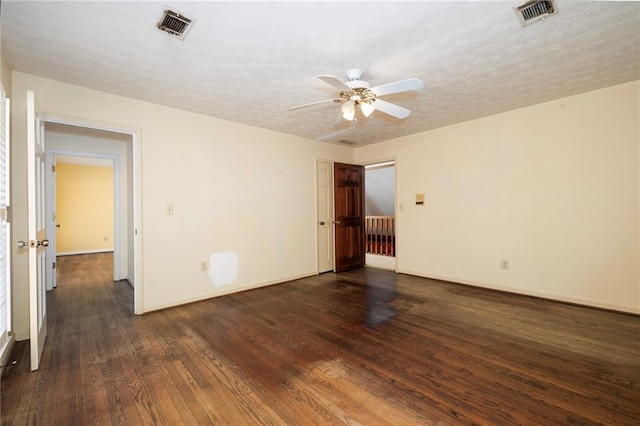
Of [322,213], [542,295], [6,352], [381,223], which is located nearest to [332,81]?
[322,213]

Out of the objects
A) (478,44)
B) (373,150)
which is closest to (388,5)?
(478,44)

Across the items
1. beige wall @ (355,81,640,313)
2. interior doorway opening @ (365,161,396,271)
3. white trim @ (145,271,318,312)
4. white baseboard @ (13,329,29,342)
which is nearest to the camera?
white baseboard @ (13,329,29,342)

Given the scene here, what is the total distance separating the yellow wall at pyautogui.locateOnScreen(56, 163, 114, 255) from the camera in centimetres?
756

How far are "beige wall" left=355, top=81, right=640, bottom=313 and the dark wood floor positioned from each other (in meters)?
0.45

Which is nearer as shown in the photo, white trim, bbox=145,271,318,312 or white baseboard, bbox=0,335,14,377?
white baseboard, bbox=0,335,14,377

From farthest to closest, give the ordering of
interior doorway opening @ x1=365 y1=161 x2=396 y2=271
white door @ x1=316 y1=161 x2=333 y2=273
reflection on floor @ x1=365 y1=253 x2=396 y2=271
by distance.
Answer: interior doorway opening @ x1=365 y1=161 x2=396 y2=271 → reflection on floor @ x1=365 y1=253 x2=396 y2=271 → white door @ x1=316 y1=161 x2=333 y2=273

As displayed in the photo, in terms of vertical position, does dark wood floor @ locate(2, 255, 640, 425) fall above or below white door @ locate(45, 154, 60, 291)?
below

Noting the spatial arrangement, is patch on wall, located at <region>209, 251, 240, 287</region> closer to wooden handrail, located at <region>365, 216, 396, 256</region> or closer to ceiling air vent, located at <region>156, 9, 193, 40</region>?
ceiling air vent, located at <region>156, 9, 193, 40</region>

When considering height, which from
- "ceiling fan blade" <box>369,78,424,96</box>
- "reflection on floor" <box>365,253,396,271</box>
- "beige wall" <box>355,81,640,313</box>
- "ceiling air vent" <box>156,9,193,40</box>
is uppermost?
"ceiling air vent" <box>156,9,193,40</box>

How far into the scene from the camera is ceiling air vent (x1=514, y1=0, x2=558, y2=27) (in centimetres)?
182

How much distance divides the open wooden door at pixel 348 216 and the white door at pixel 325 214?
0.10 m

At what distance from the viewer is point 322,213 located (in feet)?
17.2

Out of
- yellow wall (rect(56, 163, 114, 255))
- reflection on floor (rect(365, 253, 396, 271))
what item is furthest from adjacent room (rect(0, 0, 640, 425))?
yellow wall (rect(56, 163, 114, 255))

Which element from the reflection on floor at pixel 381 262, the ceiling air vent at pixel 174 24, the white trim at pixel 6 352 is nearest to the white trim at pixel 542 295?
the reflection on floor at pixel 381 262
